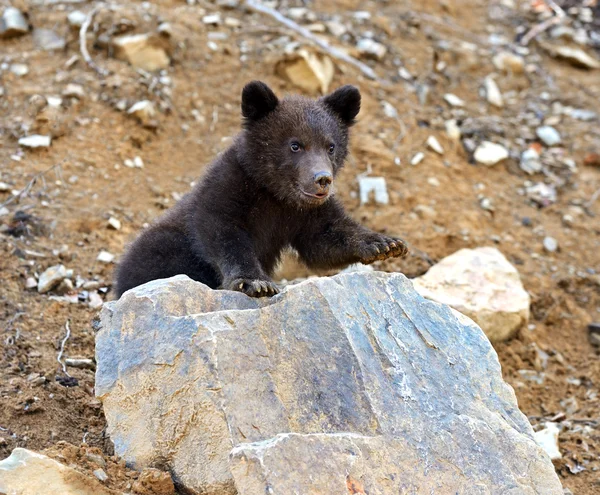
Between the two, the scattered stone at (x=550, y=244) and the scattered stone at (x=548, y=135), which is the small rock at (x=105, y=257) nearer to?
the scattered stone at (x=550, y=244)

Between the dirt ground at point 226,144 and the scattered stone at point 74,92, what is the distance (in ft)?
0.13

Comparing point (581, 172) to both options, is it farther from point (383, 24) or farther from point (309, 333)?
point (309, 333)

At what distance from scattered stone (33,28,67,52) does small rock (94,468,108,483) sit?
6.69 metres

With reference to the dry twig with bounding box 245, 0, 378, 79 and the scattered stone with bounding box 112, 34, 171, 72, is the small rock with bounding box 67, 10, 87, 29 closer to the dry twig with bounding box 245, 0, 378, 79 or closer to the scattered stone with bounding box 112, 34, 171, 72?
the scattered stone with bounding box 112, 34, 171, 72

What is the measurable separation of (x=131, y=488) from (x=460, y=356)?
191 cm

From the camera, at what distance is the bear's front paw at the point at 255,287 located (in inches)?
175

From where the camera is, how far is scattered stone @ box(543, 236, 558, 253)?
8318 millimetres

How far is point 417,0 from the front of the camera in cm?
1191

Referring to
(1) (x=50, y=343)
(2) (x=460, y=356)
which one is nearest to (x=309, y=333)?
(2) (x=460, y=356)

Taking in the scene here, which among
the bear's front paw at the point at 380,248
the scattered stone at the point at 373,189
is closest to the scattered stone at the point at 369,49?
the scattered stone at the point at 373,189

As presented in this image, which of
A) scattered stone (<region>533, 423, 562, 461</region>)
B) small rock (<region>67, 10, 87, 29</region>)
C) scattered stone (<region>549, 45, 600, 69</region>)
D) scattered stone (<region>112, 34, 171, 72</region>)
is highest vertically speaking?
scattered stone (<region>533, 423, 562, 461</region>)

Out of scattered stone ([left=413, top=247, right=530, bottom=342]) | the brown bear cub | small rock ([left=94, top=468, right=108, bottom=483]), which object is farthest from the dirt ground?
the brown bear cub

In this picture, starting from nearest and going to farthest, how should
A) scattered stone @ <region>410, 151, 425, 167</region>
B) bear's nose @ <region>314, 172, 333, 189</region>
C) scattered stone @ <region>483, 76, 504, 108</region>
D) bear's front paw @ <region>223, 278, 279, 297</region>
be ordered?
bear's front paw @ <region>223, 278, 279, 297</region> < bear's nose @ <region>314, 172, 333, 189</region> < scattered stone @ <region>410, 151, 425, 167</region> < scattered stone @ <region>483, 76, 504, 108</region>

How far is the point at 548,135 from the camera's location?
1005cm
